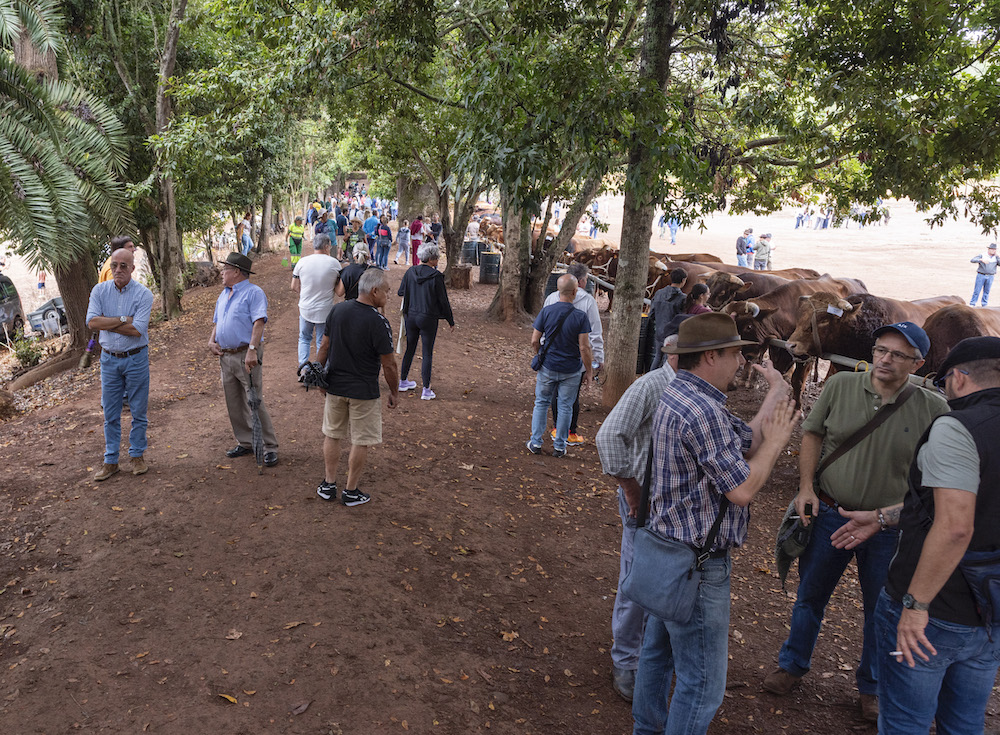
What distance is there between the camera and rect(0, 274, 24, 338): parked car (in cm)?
1780

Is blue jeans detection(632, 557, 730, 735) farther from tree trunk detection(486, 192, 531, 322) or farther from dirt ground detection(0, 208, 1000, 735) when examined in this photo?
tree trunk detection(486, 192, 531, 322)

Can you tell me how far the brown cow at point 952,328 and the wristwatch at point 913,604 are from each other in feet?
24.4

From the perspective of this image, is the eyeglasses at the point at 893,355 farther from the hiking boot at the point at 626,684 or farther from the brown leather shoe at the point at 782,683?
the hiking boot at the point at 626,684

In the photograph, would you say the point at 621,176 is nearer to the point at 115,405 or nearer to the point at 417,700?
the point at 115,405

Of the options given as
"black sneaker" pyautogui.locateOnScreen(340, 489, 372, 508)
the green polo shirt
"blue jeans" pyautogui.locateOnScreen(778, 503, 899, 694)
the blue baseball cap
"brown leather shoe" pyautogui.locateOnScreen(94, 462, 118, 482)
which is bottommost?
"brown leather shoe" pyautogui.locateOnScreen(94, 462, 118, 482)

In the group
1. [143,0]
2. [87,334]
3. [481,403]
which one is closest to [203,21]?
[143,0]

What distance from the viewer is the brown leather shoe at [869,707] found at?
3.97 meters

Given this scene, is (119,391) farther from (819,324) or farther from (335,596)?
(819,324)

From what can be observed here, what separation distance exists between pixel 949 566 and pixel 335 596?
11.7 ft

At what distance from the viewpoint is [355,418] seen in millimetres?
5703

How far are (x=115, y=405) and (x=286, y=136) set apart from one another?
19.8 meters

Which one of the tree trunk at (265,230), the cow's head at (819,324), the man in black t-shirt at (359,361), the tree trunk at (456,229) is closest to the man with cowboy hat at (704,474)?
the man in black t-shirt at (359,361)

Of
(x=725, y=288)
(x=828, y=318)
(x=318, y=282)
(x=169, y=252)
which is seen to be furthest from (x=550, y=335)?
(x=169, y=252)

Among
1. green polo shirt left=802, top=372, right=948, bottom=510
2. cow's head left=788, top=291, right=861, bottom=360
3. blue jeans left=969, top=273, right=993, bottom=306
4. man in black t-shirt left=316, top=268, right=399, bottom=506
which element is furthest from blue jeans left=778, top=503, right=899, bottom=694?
blue jeans left=969, top=273, right=993, bottom=306
